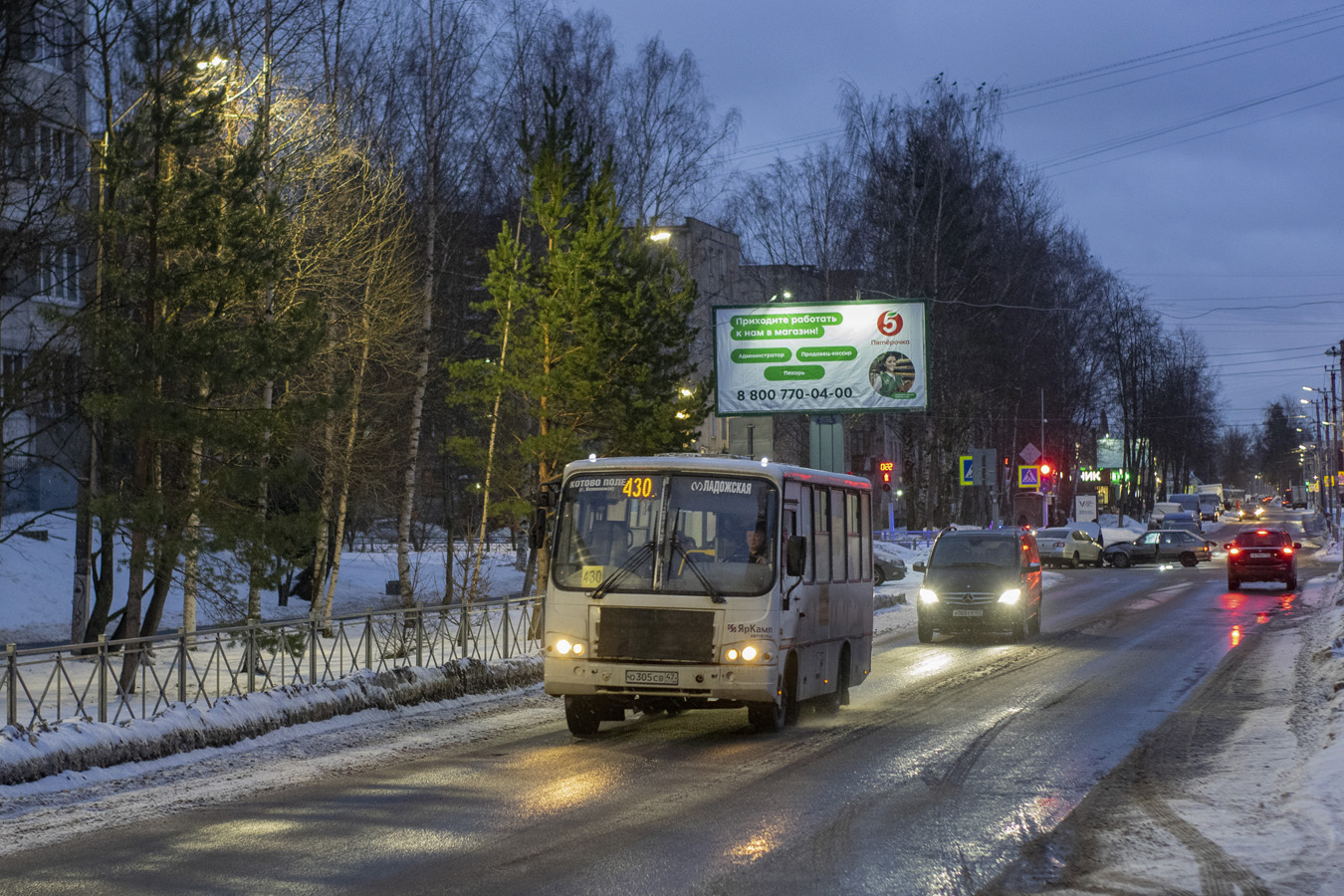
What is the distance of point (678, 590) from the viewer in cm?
1333

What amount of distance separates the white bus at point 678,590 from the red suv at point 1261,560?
27.6 meters

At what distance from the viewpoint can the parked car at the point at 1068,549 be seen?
2211 inches

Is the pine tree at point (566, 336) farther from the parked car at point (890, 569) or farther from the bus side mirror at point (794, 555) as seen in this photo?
the bus side mirror at point (794, 555)

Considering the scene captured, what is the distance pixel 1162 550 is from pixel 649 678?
48254mm

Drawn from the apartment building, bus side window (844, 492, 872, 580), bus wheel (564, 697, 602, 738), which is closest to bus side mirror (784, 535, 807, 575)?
bus wheel (564, 697, 602, 738)

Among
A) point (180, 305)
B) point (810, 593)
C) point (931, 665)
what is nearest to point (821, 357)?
point (931, 665)

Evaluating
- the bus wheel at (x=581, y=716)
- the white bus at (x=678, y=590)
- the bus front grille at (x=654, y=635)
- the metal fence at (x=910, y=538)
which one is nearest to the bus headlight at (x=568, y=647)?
the white bus at (x=678, y=590)

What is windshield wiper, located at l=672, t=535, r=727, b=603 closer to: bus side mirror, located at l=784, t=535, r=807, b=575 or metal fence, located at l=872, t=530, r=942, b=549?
bus side mirror, located at l=784, t=535, r=807, b=575

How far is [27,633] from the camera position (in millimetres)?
29297

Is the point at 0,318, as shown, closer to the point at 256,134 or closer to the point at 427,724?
the point at 256,134

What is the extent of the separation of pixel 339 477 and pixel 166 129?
12.4 m

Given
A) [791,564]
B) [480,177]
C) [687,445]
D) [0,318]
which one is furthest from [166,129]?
[480,177]

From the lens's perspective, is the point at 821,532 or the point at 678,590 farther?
the point at 821,532

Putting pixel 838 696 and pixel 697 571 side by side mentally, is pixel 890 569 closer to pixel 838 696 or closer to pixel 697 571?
pixel 838 696
